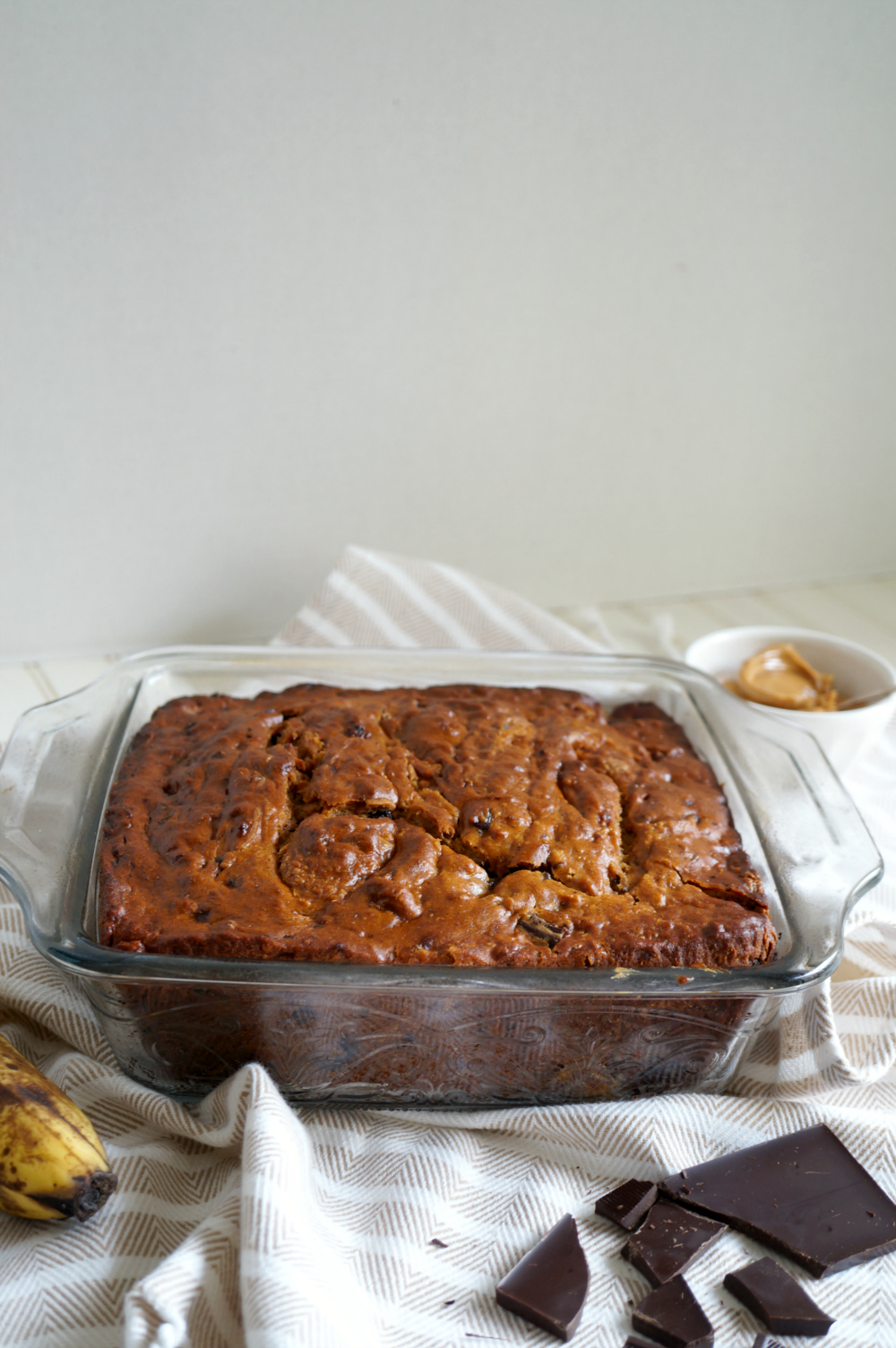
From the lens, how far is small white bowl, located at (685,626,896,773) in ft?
5.58

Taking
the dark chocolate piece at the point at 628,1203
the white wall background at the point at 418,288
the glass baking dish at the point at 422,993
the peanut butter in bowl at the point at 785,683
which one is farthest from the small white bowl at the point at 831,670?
the dark chocolate piece at the point at 628,1203

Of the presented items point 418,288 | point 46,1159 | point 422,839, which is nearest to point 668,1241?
point 422,839

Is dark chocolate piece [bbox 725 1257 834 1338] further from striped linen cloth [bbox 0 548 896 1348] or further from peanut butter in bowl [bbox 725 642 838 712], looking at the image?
peanut butter in bowl [bbox 725 642 838 712]

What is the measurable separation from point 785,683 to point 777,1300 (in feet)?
3.41

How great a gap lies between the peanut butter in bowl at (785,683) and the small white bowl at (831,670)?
2 cm

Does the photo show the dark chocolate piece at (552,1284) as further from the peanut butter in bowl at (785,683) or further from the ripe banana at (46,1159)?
the peanut butter in bowl at (785,683)

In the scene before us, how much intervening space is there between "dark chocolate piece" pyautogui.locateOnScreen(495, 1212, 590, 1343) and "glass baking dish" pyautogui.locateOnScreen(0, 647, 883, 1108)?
176mm

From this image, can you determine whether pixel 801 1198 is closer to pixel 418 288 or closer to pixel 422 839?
pixel 422 839

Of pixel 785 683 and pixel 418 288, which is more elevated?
pixel 418 288

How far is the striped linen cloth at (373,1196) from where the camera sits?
0.96 meters

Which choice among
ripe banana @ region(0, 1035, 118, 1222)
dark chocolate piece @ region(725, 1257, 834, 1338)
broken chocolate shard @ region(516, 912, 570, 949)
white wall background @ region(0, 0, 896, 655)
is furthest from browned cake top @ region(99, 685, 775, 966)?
white wall background @ region(0, 0, 896, 655)

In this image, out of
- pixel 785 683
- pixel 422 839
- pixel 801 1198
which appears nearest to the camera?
pixel 801 1198

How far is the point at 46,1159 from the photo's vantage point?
992 mm

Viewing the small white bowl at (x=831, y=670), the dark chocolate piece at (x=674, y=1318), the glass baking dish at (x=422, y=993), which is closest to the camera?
the dark chocolate piece at (x=674, y=1318)
